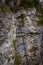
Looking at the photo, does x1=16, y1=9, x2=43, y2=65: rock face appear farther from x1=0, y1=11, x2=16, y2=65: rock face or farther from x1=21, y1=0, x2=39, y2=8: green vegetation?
x1=0, y1=11, x2=16, y2=65: rock face

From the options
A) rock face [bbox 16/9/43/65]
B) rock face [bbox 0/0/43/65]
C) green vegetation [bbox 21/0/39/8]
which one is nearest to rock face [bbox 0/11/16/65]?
rock face [bbox 0/0/43/65]

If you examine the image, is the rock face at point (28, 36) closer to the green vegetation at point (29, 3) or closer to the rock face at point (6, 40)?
the green vegetation at point (29, 3)

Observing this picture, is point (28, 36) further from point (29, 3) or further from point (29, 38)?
point (29, 3)

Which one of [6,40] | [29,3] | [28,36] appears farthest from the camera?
[29,3]

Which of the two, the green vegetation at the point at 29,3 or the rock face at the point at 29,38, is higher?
the green vegetation at the point at 29,3

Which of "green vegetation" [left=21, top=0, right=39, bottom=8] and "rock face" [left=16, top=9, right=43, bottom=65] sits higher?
"green vegetation" [left=21, top=0, right=39, bottom=8]

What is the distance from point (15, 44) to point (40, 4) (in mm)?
1368

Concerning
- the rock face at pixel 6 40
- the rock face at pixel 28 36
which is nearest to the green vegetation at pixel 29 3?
the rock face at pixel 28 36

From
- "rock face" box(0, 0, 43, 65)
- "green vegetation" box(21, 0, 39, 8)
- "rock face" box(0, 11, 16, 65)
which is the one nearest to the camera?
"rock face" box(0, 11, 16, 65)

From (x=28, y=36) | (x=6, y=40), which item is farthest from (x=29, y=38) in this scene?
(x=6, y=40)

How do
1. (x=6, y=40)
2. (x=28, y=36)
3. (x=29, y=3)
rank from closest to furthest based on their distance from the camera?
(x=6, y=40) < (x=28, y=36) < (x=29, y=3)

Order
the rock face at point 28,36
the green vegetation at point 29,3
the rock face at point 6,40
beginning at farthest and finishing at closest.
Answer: the green vegetation at point 29,3, the rock face at point 28,36, the rock face at point 6,40

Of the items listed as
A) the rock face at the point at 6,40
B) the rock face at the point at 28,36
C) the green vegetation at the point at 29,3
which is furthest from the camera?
the green vegetation at the point at 29,3

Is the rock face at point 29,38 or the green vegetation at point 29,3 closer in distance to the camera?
the rock face at point 29,38
